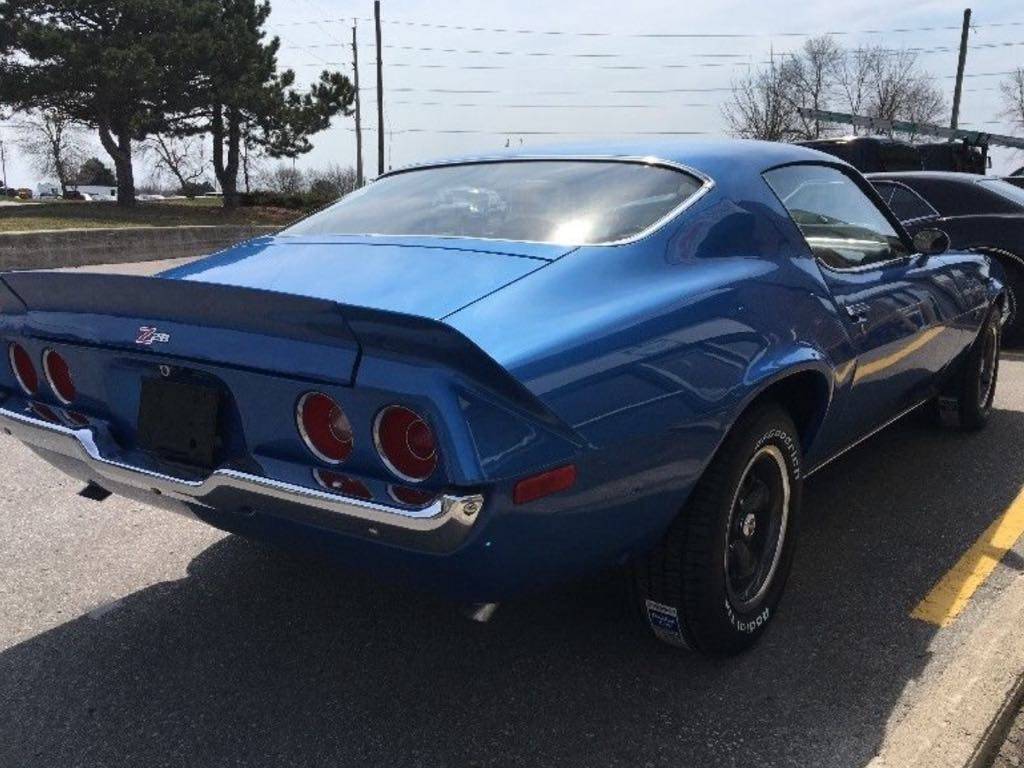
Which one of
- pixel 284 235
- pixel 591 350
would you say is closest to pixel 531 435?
pixel 591 350

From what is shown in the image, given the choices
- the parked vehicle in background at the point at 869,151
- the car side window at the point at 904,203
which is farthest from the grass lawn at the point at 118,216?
the car side window at the point at 904,203

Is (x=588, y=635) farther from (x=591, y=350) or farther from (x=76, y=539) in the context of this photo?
(x=76, y=539)

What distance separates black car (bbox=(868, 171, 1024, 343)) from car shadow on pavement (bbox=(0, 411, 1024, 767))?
5.02 m

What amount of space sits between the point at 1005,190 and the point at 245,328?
309 inches

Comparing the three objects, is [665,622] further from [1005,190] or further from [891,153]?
[891,153]

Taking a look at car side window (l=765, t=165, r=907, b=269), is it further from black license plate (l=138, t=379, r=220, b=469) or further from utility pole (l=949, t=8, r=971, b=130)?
utility pole (l=949, t=8, r=971, b=130)

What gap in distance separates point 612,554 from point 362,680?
2.91 ft

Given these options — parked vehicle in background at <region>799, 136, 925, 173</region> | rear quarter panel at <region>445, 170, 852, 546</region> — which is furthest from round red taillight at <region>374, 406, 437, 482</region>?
parked vehicle in background at <region>799, 136, 925, 173</region>

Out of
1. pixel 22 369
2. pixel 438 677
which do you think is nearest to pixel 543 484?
pixel 438 677

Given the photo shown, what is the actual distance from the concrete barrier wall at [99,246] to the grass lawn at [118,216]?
2844 mm

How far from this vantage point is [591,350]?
208cm

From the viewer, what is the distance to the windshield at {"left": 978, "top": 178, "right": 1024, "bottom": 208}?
7855 mm

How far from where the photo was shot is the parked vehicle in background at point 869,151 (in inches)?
523

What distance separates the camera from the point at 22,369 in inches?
111
